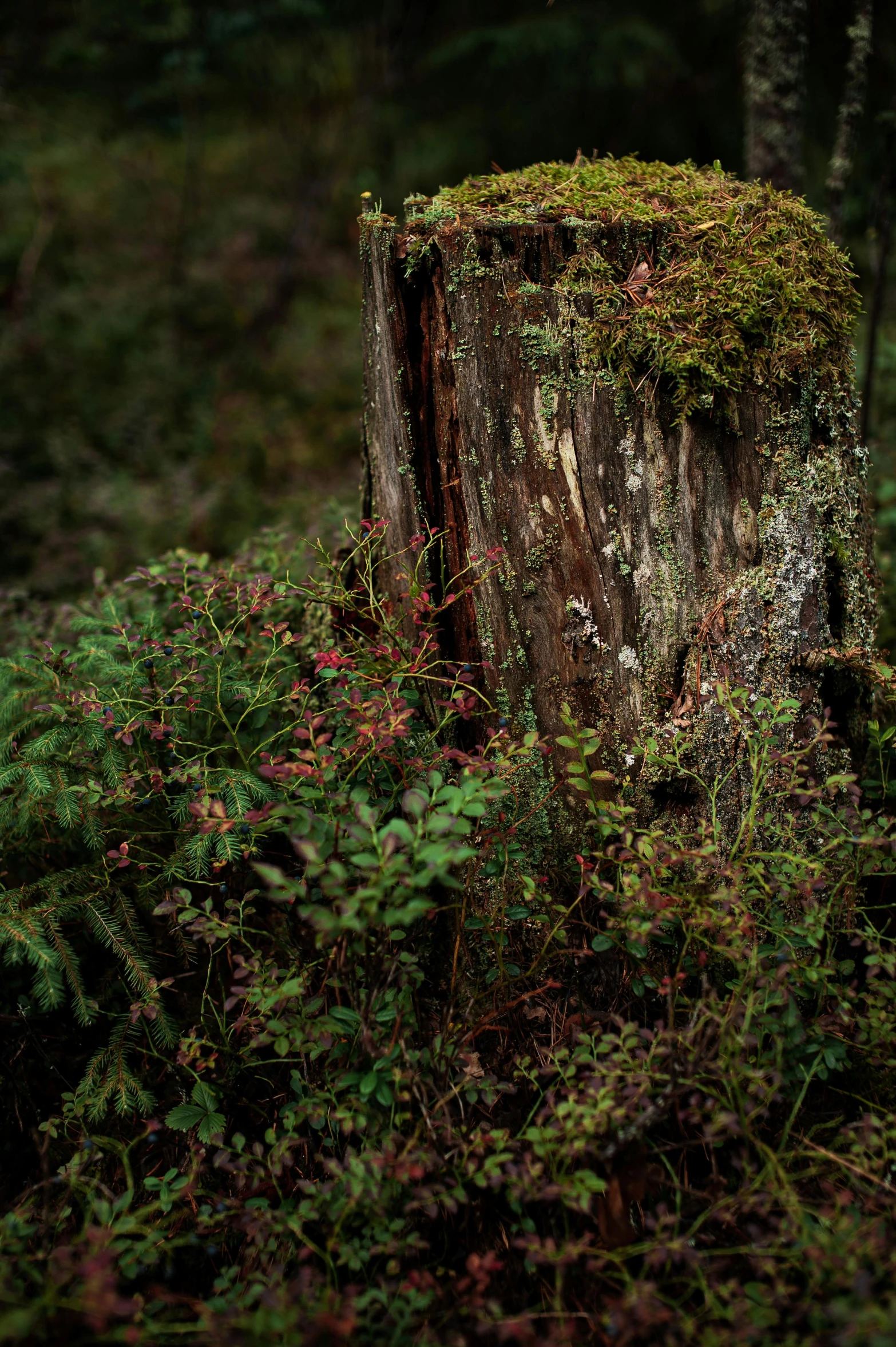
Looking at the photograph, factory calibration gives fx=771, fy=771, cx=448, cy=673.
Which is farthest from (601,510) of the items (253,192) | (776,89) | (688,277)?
(253,192)

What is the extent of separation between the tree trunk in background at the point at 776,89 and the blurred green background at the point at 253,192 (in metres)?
0.38

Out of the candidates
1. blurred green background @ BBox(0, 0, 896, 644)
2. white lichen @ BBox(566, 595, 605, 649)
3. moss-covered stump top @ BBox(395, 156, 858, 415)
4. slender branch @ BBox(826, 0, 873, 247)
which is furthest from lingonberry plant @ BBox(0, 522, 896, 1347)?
slender branch @ BBox(826, 0, 873, 247)

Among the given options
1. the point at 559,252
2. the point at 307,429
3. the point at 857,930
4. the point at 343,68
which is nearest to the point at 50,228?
the point at 343,68

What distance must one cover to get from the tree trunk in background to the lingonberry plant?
2.89 m

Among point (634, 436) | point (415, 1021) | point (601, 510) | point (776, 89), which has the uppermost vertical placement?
point (776, 89)

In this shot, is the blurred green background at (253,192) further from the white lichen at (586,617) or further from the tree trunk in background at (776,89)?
the white lichen at (586,617)

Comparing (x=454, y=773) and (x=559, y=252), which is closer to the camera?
(x=559, y=252)

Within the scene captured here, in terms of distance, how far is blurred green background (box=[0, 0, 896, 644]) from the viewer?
5.81m

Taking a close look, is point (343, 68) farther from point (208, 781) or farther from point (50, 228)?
point (208, 781)

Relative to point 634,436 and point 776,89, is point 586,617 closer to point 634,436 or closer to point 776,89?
point 634,436

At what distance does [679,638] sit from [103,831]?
179cm

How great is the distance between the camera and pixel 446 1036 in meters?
1.88

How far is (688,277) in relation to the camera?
2.25 meters

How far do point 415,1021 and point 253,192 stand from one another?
12.4 metres
